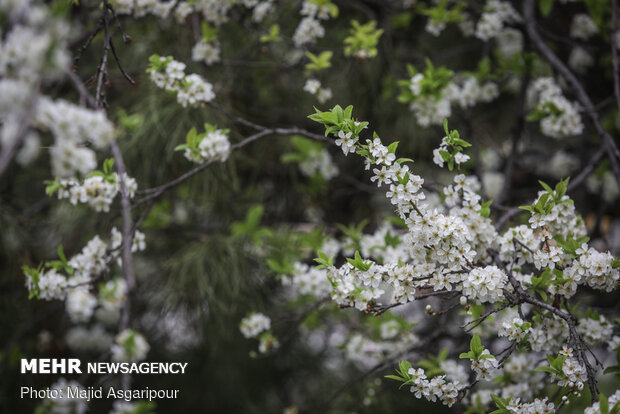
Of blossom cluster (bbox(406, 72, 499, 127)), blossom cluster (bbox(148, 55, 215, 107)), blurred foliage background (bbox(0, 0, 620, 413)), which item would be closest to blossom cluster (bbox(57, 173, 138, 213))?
blossom cluster (bbox(148, 55, 215, 107))

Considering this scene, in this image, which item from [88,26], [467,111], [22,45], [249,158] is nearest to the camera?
[22,45]

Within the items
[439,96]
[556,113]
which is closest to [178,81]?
[439,96]

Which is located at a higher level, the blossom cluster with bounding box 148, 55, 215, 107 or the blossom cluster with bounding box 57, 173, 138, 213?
the blossom cluster with bounding box 148, 55, 215, 107

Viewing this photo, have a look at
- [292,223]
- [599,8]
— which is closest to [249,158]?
[292,223]

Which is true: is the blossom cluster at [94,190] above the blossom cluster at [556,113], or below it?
below

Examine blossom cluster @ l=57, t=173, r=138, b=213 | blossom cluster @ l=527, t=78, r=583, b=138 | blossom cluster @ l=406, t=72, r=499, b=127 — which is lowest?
blossom cluster @ l=57, t=173, r=138, b=213

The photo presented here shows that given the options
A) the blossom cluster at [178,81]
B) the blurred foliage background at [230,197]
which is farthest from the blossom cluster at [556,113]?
the blossom cluster at [178,81]

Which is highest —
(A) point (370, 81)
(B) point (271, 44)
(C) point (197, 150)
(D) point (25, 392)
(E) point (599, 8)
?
(B) point (271, 44)

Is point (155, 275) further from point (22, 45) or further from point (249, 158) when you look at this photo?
point (22, 45)

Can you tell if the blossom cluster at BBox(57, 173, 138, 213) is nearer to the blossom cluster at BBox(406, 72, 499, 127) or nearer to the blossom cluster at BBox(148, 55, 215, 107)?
the blossom cluster at BBox(148, 55, 215, 107)

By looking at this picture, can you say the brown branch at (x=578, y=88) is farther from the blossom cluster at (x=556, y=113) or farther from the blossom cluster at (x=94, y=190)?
the blossom cluster at (x=94, y=190)

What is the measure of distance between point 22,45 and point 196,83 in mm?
708

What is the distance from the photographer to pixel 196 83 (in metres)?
1.42

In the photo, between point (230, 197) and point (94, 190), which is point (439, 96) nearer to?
point (230, 197)
